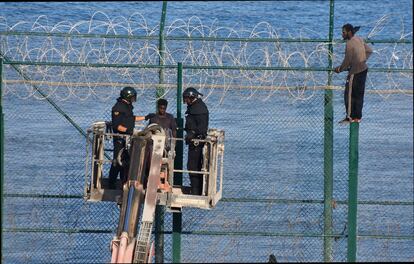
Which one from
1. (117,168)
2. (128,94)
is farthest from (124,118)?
(117,168)

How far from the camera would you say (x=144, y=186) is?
19.8 m

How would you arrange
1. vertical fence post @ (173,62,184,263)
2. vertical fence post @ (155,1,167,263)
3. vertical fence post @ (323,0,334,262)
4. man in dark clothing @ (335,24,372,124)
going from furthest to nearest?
vertical fence post @ (155,1,167,263) < vertical fence post @ (323,0,334,262) < vertical fence post @ (173,62,184,263) < man in dark clothing @ (335,24,372,124)

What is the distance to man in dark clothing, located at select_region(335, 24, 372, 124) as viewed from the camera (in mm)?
→ 19984

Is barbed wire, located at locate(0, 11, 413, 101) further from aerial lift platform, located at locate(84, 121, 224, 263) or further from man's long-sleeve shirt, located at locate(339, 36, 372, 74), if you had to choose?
aerial lift platform, located at locate(84, 121, 224, 263)

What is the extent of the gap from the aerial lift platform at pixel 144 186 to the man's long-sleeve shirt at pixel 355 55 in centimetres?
187

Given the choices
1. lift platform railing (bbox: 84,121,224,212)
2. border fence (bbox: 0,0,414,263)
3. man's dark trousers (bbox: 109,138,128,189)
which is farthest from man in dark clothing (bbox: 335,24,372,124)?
man's dark trousers (bbox: 109,138,128,189)

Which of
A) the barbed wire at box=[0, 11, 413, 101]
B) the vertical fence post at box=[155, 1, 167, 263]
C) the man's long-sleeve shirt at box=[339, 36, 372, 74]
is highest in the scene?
the barbed wire at box=[0, 11, 413, 101]

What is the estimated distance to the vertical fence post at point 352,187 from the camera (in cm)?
1988

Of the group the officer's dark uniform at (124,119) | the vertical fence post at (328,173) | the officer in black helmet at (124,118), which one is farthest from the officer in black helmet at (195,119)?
the vertical fence post at (328,173)

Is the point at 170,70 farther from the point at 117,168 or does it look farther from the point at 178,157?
the point at 117,168

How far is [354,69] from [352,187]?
59.6 inches

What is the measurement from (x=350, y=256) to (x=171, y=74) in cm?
378

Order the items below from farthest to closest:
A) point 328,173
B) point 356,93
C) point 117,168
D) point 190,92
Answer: point 328,173
point 117,168
point 356,93
point 190,92

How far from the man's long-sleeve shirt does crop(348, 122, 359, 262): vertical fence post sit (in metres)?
0.72
